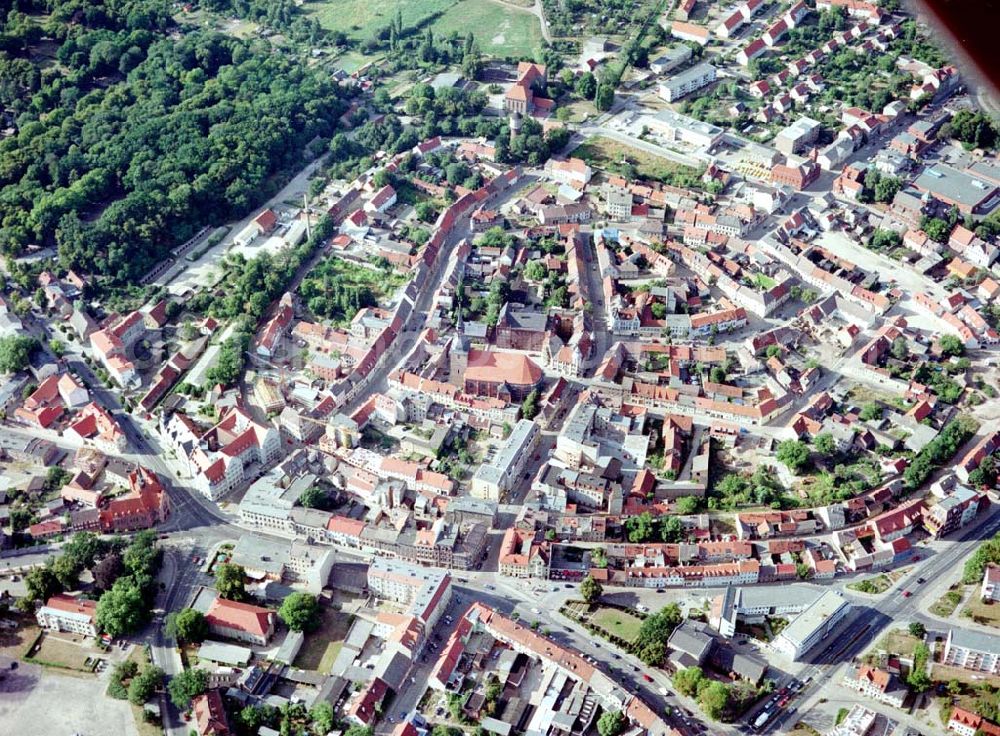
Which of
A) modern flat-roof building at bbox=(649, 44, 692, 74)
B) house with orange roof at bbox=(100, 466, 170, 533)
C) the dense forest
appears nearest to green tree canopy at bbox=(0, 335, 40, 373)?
the dense forest

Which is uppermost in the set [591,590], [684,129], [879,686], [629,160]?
[684,129]

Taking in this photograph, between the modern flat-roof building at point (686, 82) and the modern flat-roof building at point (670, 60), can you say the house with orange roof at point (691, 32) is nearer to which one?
the modern flat-roof building at point (670, 60)

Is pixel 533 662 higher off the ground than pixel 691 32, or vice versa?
pixel 691 32

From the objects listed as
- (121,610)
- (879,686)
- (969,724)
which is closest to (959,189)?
(879,686)

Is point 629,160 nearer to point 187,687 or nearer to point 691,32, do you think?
point 691,32

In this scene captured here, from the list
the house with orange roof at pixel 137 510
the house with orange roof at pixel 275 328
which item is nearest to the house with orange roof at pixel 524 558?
the house with orange roof at pixel 137 510

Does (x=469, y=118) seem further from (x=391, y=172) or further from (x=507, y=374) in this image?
(x=507, y=374)

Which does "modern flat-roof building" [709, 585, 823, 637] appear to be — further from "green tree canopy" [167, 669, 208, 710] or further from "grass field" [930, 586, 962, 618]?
"green tree canopy" [167, 669, 208, 710]
